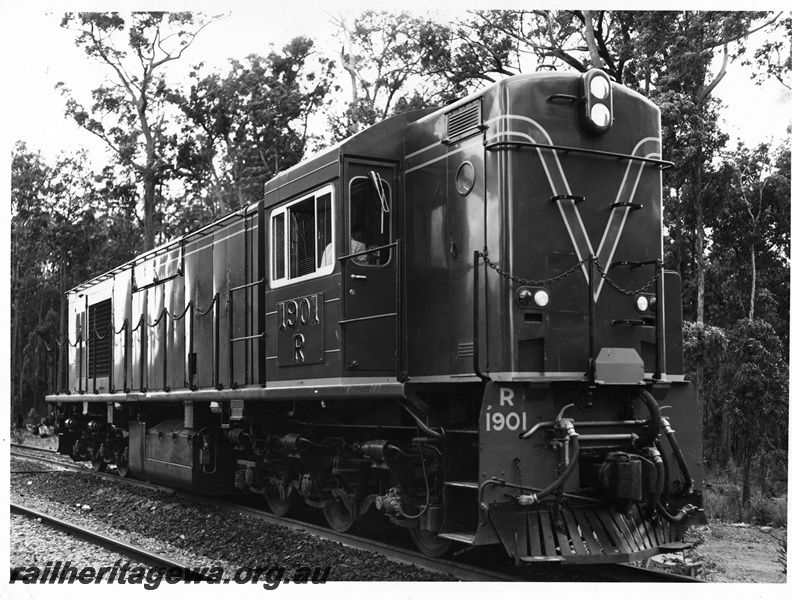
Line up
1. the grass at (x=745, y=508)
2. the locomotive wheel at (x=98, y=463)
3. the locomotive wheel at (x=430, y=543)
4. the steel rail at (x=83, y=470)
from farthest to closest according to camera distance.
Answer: the locomotive wheel at (x=98, y=463) → the steel rail at (x=83, y=470) → the grass at (x=745, y=508) → the locomotive wheel at (x=430, y=543)

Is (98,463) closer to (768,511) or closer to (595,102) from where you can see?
(768,511)

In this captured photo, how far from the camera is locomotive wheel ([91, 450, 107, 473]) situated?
A: 15410mm

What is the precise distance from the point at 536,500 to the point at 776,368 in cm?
635

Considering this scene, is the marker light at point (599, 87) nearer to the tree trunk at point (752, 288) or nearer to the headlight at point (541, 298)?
the headlight at point (541, 298)

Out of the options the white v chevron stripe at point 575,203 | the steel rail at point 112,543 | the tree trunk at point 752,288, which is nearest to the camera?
the white v chevron stripe at point 575,203

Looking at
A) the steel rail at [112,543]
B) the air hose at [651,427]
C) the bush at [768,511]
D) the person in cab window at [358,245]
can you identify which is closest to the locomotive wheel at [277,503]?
the steel rail at [112,543]

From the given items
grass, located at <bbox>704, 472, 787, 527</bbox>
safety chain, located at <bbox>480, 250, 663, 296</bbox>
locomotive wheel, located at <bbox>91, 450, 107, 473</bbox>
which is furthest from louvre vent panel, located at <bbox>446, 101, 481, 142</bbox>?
locomotive wheel, located at <bbox>91, 450, 107, 473</bbox>

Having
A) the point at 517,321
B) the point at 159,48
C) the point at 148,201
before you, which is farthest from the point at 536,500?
the point at 148,201

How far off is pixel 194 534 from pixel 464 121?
210 inches

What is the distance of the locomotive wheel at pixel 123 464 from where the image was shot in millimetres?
14117

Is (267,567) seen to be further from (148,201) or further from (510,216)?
(148,201)

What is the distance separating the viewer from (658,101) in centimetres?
1182

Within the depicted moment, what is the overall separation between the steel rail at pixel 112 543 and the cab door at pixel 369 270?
2247 millimetres

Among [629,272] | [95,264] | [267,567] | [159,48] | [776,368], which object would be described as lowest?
[267,567]
